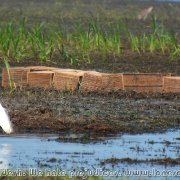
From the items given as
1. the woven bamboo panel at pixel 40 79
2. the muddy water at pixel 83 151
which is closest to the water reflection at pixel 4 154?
the muddy water at pixel 83 151

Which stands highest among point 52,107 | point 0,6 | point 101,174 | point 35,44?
point 0,6

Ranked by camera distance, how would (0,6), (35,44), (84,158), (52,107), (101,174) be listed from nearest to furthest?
(101,174)
(84,158)
(52,107)
(35,44)
(0,6)

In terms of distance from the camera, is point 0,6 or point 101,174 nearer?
point 101,174

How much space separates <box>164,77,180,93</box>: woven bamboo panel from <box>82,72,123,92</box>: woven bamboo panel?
688mm

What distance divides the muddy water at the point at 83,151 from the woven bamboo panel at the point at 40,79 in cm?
394

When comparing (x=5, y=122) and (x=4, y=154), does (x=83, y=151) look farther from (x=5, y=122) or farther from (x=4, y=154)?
(x=5, y=122)

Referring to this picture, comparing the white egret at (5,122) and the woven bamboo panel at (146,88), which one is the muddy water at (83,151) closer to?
the white egret at (5,122)

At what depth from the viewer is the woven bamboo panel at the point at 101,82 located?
1505 centimetres

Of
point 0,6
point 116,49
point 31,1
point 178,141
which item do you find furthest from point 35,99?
point 31,1

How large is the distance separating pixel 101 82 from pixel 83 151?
4837 millimetres

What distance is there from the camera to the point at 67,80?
598 inches

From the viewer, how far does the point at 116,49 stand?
2084cm

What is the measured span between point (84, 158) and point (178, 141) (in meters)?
1.68

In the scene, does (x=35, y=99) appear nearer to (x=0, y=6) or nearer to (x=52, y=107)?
(x=52, y=107)
